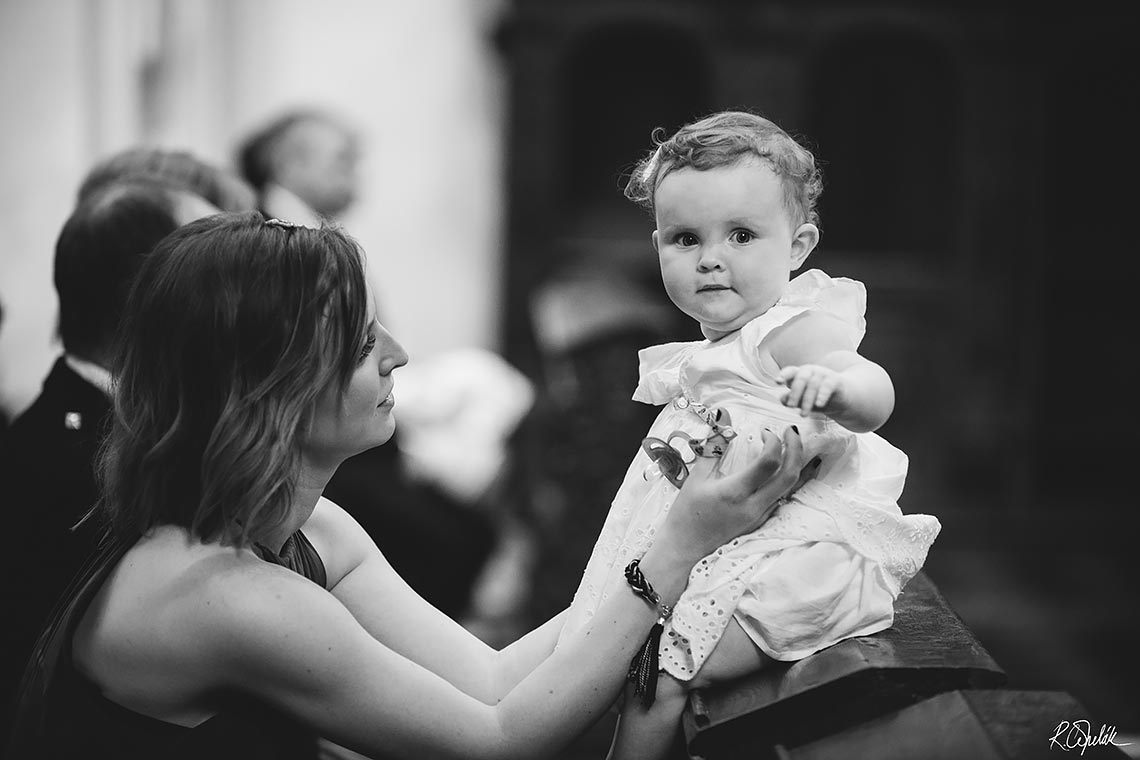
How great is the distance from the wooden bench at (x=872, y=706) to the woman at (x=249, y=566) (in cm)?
19

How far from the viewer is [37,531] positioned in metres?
2.20

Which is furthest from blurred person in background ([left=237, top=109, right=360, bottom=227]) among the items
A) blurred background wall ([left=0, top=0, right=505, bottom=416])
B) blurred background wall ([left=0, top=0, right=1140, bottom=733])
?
blurred background wall ([left=0, top=0, right=505, bottom=416])

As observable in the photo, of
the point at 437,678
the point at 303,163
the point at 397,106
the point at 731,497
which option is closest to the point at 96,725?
the point at 437,678

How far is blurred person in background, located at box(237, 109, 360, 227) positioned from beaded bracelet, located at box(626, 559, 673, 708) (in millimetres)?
2661

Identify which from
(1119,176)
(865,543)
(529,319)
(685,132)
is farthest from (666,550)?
(1119,176)

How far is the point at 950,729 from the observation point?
1.47 meters

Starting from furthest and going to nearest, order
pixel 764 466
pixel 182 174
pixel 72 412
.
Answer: pixel 182 174, pixel 72 412, pixel 764 466

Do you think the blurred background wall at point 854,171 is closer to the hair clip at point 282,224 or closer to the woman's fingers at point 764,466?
the hair clip at point 282,224

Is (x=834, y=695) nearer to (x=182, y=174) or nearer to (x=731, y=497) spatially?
(x=731, y=497)

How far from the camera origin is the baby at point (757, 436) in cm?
171

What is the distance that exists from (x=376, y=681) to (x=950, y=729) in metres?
0.73

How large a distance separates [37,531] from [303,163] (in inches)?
88.6

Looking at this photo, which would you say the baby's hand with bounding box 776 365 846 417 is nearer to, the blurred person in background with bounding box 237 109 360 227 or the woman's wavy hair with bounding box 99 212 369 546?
the woman's wavy hair with bounding box 99 212 369 546

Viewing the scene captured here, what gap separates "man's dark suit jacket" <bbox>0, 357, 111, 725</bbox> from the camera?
2201mm
